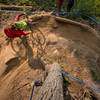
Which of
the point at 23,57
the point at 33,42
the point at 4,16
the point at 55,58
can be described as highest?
the point at 4,16

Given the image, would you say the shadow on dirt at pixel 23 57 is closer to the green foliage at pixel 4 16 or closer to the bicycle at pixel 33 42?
the bicycle at pixel 33 42

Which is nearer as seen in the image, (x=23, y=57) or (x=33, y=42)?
(x=23, y=57)

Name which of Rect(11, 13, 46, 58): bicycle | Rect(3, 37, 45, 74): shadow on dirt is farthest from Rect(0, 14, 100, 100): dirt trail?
Rect(11, 13, 46, 58): bicycle

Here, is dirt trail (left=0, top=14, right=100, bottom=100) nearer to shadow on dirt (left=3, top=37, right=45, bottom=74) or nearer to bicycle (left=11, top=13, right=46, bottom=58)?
shadow on dirt (left=3, top=37, right=45, bottom=74)

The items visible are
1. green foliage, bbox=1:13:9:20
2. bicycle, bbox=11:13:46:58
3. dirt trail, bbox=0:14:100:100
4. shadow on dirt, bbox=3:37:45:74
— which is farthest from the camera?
green foliage, bbox=1:13:9:20

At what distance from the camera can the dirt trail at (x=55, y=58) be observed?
2645 millimetres

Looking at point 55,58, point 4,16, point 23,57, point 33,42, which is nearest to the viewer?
point 23,57

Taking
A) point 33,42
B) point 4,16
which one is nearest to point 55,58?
point 33,42

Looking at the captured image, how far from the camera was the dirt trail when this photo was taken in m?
2.64

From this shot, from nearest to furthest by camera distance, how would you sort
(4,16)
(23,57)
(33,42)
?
(23,57), (33,42), (4,16)

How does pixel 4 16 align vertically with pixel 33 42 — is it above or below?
above

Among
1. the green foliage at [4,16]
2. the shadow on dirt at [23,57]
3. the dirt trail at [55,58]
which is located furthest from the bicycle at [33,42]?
the green foliage at [4,16]

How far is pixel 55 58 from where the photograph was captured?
10.7 ft

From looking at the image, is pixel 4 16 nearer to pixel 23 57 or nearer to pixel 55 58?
pixel 23 57
